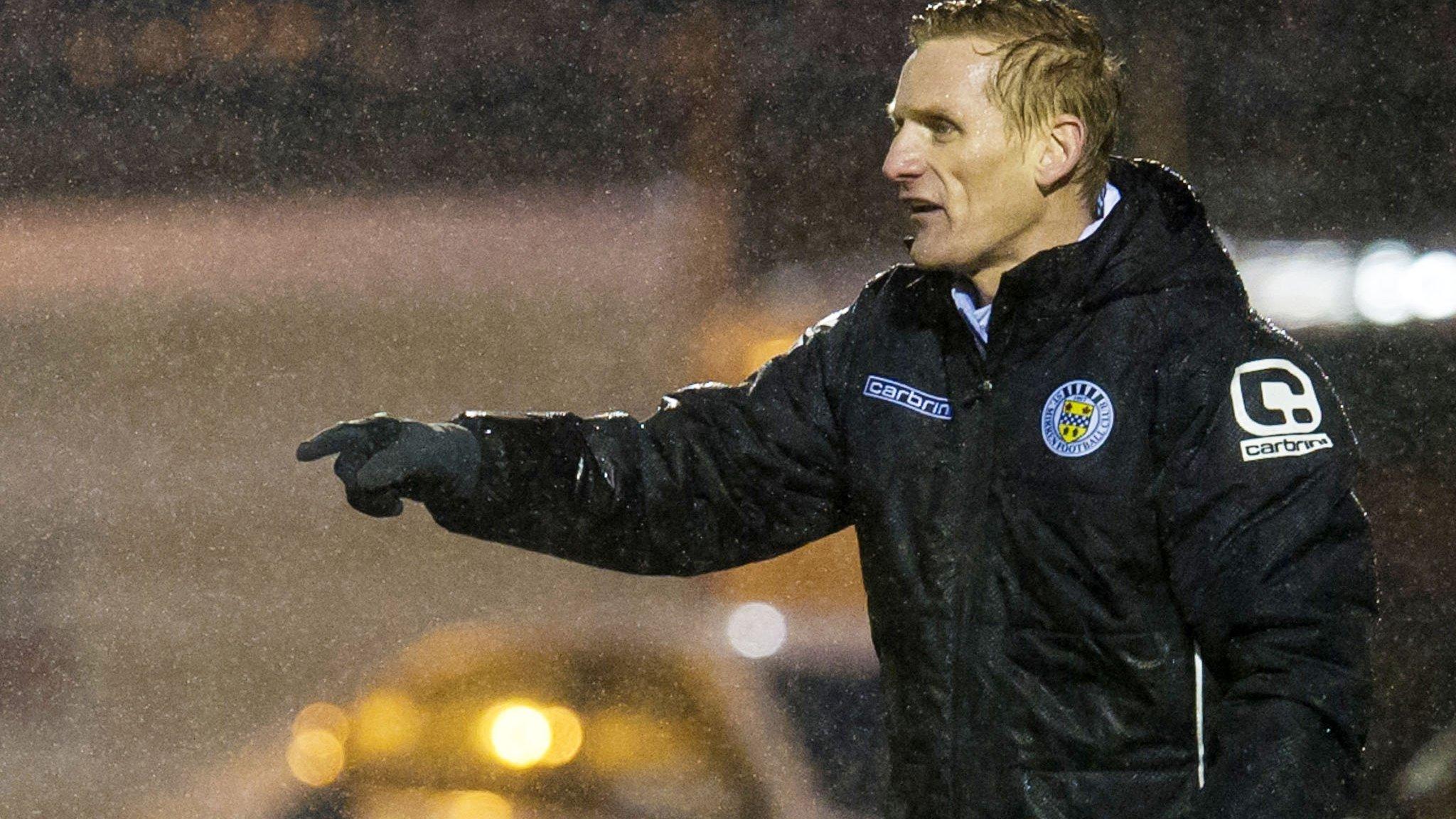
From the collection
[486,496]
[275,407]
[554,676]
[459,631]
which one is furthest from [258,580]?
[486,496]

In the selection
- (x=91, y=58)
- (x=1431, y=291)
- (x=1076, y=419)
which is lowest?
(x=1076, y=419)

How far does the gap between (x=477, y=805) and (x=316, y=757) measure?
15.8 inches

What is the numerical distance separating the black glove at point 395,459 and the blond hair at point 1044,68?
2.46 ft

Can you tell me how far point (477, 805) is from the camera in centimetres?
341

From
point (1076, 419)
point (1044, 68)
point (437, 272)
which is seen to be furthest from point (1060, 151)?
point (437, 272)

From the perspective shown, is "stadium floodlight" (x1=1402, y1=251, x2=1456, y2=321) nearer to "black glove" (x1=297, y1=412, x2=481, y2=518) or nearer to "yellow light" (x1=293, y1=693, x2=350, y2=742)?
"yellow light" (x1=293, y1=693, x2=350, y2=742)

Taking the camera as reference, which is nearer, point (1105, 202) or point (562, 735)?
point (1105, 202)

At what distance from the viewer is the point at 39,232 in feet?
15.8

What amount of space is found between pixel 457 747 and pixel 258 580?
1393mm

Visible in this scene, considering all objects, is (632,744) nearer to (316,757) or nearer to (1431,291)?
(316,757)

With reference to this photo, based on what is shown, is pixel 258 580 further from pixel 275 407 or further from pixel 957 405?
pixel 957 405

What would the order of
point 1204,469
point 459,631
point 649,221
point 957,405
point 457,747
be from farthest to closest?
point 649,221, point 459,631, point 457,747, point 957,405, point 1204,469

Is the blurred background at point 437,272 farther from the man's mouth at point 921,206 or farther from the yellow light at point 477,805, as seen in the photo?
the man's mouth at point 921,206

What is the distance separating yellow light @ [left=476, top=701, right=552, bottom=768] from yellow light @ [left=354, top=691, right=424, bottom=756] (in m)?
0.14
